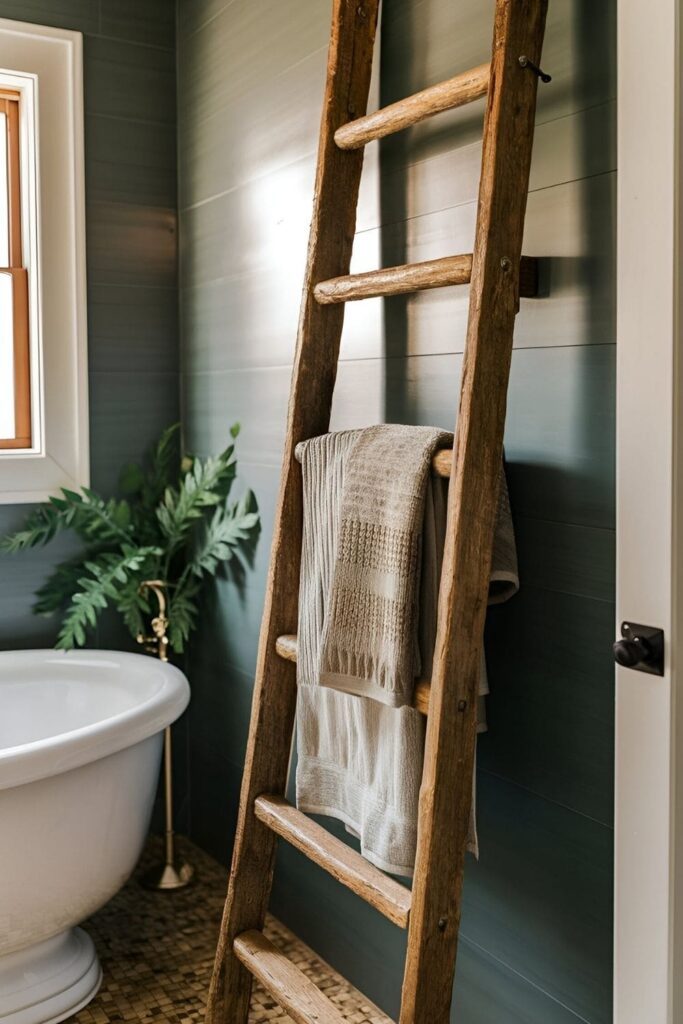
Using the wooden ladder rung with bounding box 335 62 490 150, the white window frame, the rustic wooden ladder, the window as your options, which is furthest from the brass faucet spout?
the wooden ladder rung with bounding box 335 62 490 150

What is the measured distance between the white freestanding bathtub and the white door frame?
100 cm

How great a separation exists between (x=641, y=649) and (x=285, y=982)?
0.82 metres

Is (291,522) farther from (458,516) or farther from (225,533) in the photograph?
(225,533)

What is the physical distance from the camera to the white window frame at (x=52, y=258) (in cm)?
264

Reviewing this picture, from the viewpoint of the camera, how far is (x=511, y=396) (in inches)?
62.9

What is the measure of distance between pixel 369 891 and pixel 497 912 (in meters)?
0.30

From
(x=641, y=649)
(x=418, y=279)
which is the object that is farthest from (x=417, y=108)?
(x=641, y=649)

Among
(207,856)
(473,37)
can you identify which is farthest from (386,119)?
(207,856)

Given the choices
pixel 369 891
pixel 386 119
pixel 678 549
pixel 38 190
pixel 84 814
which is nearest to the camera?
pixel 678 549

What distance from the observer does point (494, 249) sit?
1401 millimetres

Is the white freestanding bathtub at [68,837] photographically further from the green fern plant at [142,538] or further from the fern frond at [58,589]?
the fern frond at [58,589]

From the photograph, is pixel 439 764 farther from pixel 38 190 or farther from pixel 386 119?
pixel 38 190

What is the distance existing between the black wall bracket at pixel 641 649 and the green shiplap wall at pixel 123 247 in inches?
70.5

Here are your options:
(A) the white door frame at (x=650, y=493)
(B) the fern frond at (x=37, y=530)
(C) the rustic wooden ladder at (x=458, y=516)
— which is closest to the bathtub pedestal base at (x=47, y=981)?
(C) the rustic wooden ladder at (x=458, y=516)
